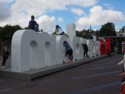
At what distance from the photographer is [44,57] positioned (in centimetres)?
2095

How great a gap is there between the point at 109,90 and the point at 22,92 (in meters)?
3.40

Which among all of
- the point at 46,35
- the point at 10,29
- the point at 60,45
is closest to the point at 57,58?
the point at 60,45

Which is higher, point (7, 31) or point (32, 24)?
point (7, 31)

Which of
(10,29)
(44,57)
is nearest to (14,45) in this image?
(44,57)

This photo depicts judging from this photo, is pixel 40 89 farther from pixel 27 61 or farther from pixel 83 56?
pixel 83 56

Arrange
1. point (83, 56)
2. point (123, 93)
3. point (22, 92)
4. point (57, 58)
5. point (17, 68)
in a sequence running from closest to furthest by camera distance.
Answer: point (123, 93)
point (22, 92)
point (17, 68)
point (57, 58)
point (83, 56)

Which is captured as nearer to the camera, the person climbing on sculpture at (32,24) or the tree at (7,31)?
the person climbing on sculpture at (32,24)

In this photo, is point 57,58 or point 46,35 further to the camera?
point 57,58

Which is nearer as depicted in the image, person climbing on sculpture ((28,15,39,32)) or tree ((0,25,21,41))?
person climbing on sculpture ((28,15,39,32))

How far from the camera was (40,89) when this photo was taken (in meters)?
12.8

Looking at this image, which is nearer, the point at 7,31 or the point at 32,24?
the point at 32,24

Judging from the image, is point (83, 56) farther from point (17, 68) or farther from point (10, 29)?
point (10, 29)

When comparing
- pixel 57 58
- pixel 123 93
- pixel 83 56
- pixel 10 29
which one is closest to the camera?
pixel 123 93

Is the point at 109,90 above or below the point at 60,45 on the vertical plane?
below
